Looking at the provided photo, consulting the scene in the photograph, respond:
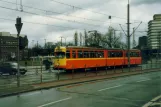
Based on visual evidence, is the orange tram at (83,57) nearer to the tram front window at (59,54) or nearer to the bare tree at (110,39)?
the tram front window at (59,54)

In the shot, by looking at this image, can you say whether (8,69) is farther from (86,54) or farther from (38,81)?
(38,81)

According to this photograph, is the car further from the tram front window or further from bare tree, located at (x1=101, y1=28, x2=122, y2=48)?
bare tree, located at (x1=101, y1=28, x2=122, y2=48)

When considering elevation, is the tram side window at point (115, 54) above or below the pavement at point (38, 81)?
above

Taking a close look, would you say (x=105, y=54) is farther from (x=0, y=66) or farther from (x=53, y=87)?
(x=53, y=87)

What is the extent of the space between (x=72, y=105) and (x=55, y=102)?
1.24m

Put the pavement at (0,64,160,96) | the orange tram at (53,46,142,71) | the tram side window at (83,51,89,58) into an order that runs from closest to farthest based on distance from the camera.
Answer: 1. the pavement at (0,64,160,96)
2. the orange tram at (53,46,142,71)
3. the tram side window at (83,51,89,58)

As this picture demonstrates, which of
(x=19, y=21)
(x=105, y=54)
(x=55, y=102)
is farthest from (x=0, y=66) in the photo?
(x=55, y=102)

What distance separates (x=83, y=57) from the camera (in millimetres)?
36094

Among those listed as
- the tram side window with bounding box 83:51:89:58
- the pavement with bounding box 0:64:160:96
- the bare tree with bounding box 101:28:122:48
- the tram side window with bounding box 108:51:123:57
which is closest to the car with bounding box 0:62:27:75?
the pavement with bounding box 0:64:160:96

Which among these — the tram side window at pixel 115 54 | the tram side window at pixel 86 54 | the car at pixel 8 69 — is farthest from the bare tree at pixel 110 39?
the car at pixel 8 69

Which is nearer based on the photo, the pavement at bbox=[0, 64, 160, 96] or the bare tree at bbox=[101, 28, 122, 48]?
the pavement at bbox=[0, 64, 160, 96]

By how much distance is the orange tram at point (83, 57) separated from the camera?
114 ft

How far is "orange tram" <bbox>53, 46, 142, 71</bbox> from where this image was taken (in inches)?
1368

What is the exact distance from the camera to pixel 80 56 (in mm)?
35656
